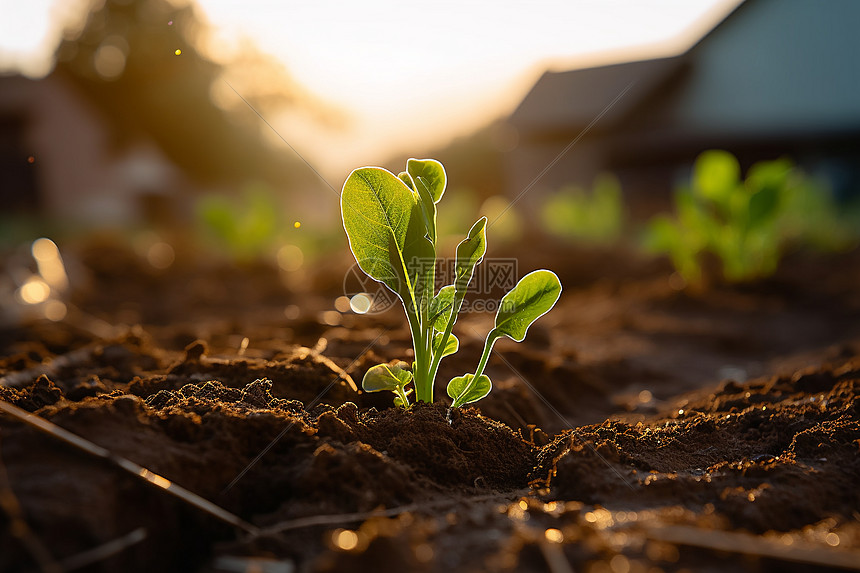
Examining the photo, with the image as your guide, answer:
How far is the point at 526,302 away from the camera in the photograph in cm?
140

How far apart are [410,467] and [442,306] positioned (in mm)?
402

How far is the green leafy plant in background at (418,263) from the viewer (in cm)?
134

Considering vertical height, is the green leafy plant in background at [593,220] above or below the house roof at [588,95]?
below

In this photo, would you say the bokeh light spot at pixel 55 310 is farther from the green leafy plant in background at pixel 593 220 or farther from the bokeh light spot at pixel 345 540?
the green leafy plant in background at pixel 593 220

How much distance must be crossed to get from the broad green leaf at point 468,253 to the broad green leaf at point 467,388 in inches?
8.4

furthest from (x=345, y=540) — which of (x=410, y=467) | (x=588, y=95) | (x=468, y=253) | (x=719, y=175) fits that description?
(x=588, y=95)

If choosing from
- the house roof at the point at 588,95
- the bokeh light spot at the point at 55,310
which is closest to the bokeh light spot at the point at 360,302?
the bokeh light spot at the point at 55,310

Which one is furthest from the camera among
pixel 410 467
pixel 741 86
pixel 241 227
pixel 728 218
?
pixel 741 86

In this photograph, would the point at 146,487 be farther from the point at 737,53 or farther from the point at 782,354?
the point at 737,53

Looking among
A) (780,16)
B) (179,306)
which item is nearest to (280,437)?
(179,306)

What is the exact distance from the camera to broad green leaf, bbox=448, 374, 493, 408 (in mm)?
1408

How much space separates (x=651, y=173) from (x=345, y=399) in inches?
477

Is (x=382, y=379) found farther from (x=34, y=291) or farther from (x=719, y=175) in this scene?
(x=34, y=291)

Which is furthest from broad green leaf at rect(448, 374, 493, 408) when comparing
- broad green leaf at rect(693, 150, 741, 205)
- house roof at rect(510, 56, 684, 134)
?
house roof at rect(510, 56, 684, 134)
